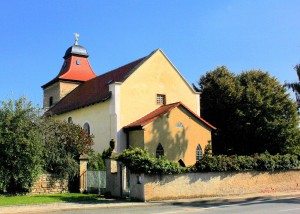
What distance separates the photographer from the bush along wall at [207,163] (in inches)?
711

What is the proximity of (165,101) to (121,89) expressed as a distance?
4.37m

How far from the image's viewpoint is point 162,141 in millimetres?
27422

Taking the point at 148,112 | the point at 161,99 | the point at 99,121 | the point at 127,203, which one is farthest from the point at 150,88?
the point at 127,203

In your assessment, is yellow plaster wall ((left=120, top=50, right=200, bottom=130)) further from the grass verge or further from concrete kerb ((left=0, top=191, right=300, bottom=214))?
concrete kerb ((left=0, top=191, right=300, bottom=214))

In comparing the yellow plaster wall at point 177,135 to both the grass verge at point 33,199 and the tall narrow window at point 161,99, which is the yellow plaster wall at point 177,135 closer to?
the tall narrow window at point 161,99

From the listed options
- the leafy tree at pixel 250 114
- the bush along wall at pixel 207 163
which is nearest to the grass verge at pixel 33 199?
the bush along wall at pixel 207 163

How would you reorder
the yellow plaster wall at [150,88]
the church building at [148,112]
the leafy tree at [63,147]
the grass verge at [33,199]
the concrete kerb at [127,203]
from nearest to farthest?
the concrete kerb at [127,203], the grass verge at [33,199], the leafy tree at [63,147], the church building at [148,112], the yellow plaster wall at [150,88]

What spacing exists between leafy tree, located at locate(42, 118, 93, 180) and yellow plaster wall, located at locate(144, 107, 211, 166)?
5.17 m

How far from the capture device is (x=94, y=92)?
35.4 m

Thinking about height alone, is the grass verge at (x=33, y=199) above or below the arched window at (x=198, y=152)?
below

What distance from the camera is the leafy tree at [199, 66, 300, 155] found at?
35594mm

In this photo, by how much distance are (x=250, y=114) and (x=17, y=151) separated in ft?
79.2

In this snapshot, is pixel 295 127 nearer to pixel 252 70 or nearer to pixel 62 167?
pixel 252 70

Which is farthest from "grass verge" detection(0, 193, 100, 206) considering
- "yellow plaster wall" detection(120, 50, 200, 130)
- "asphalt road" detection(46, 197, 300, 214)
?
"yellow plaster wall" detection(120, 50, 200, 130)
